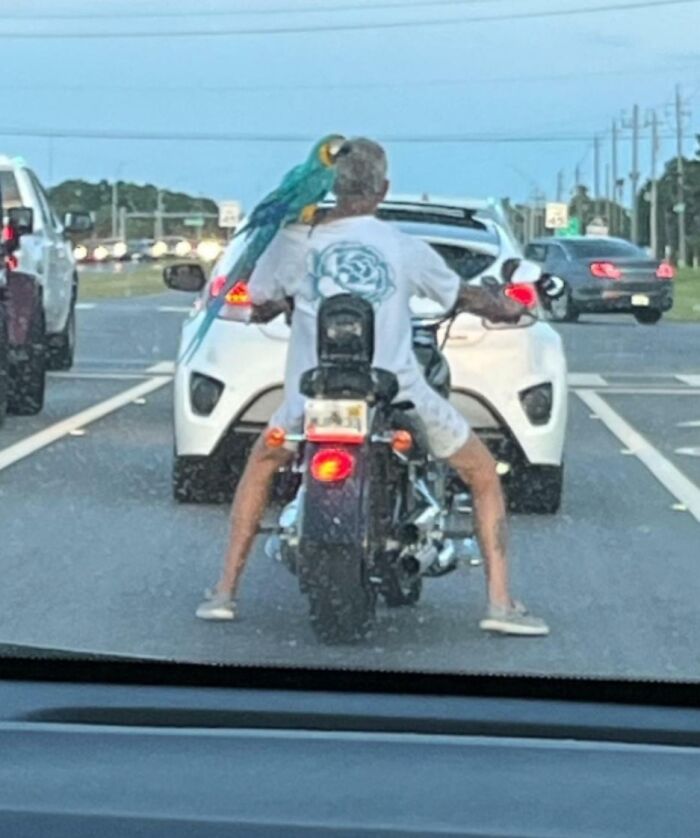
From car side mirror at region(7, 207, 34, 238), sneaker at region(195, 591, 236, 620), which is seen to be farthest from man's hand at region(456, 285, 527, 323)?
car side mirror at region(7, 207, 34, 238)

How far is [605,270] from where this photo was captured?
14711mm

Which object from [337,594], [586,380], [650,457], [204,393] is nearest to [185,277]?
[337,594]

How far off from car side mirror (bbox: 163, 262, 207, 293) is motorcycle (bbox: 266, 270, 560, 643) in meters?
0.51

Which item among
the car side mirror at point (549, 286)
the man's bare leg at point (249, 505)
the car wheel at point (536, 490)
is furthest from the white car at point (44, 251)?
the car side mirror at point (549, 286)

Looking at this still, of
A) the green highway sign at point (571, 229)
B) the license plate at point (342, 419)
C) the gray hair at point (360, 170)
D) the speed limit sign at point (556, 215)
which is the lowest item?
the license plate at point (342, 419)

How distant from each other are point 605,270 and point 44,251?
3.81m

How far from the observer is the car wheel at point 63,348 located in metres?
17.9

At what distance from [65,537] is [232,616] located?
7.22 feet

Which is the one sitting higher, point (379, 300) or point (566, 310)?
point (379, 300)

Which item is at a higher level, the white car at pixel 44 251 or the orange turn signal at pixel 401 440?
the white car at pixel 44 251

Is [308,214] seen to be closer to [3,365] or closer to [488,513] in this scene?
[488,513]

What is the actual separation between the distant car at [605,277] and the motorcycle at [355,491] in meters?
3.09

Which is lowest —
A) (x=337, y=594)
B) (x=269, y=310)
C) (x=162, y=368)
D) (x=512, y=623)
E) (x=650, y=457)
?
(x=162, y=368)

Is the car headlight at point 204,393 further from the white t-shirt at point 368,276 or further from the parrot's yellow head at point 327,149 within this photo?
the parrot's yellow head at point 327,149
